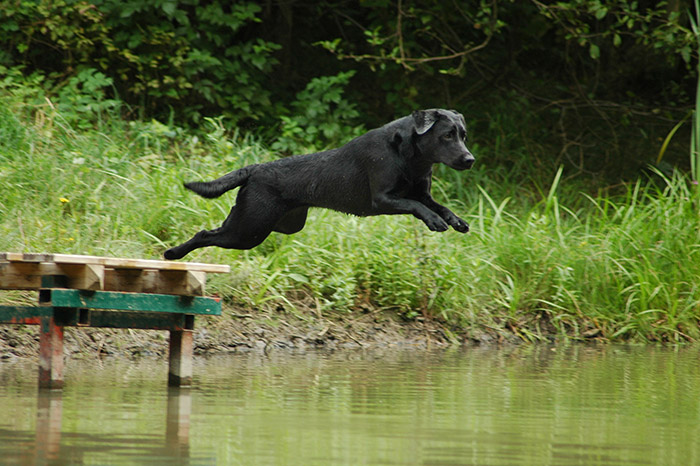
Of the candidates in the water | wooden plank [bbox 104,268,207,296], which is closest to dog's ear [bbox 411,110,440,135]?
the water

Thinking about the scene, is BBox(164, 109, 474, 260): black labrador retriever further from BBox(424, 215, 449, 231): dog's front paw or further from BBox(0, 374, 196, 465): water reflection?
BBox(0, 374, 196, 465): water reflection

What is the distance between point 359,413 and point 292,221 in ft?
4.18

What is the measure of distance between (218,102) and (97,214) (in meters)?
3.42

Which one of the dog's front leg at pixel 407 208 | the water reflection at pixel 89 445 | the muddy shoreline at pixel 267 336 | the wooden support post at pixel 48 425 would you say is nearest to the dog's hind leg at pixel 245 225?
the dog's front leg at pixel 407 208

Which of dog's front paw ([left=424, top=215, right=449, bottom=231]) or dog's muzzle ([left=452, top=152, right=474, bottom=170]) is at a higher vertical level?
dog's muzzle ([left=452, top=152, right=474, bottom=170])

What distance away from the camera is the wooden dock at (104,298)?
5.46 meters

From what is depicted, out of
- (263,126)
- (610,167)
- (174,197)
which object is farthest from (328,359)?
(610,167)

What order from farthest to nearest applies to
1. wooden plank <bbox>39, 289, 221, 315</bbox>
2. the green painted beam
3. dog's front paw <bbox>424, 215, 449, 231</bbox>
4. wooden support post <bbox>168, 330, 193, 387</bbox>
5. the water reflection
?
wooden support post <bbox>168, 330, 193, 387</bbox>, the green painted beam, wooden plank <bbox>39, 289, 221, 315</bbox>, dog's front paw <bbox>424, 215, 449, 231</bbox>, the water reflection

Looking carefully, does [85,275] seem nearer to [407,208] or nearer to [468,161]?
[407,208]

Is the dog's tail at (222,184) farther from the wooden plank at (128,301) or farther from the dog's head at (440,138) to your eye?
the dog's head at (440,138)

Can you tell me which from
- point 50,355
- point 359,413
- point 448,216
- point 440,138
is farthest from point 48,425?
point 440,138

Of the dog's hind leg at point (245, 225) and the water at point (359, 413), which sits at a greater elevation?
the dog's hind leg at point (245, 225)

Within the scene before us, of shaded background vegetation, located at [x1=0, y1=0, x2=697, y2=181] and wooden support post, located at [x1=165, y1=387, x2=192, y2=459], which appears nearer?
wooden support post, located at [x1=165, y1=387, x2=192, y2=459]

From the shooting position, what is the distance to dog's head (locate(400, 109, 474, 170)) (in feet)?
15.6
